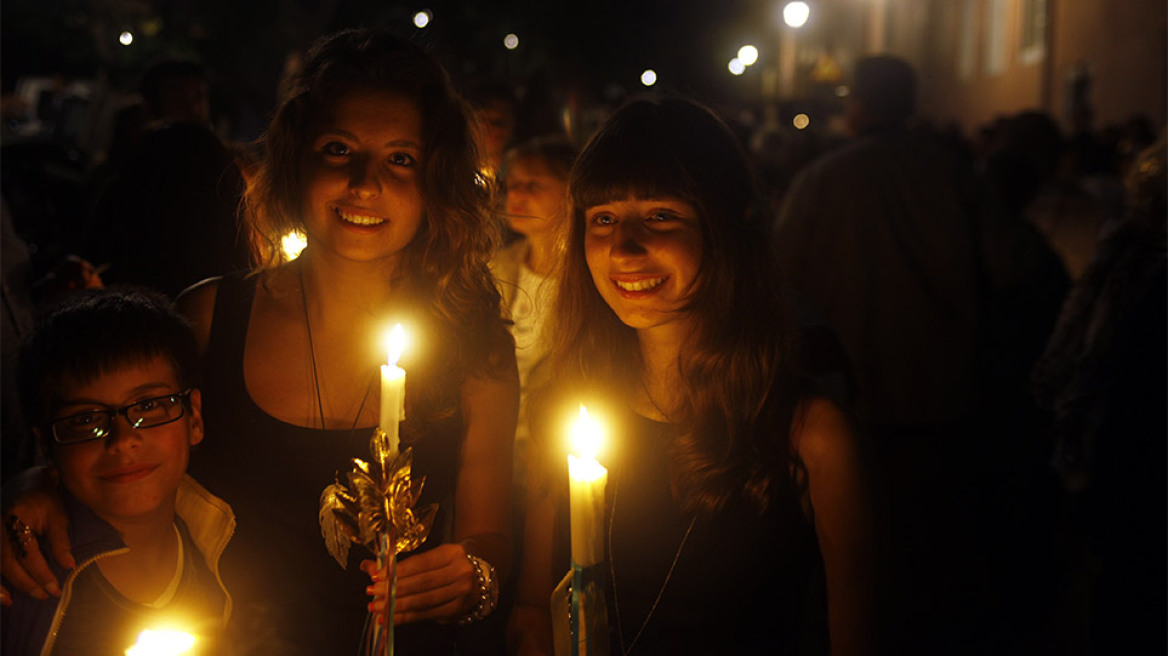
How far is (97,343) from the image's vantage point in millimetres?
2205

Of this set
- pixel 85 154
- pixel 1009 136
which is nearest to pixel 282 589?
pixel 1009 136

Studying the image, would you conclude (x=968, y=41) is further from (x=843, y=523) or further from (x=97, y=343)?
(x=97, y=343)

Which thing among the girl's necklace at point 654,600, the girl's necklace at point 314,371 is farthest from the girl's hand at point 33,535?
the girl's necklace at point 654,600

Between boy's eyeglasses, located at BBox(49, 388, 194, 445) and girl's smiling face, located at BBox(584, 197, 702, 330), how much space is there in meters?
0.96

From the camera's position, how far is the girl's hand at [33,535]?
204 centimetres

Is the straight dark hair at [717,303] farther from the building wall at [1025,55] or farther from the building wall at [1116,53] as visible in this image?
the building wall at [1025,55]

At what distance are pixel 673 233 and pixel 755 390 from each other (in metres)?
0.40

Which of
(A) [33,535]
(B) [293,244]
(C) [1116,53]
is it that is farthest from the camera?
(C) [1116,53]

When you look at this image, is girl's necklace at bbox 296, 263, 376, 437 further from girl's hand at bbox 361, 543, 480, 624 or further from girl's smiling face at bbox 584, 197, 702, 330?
girl's smiling face at bbox 584, 197, 702, 330

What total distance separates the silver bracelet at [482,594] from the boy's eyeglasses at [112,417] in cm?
72

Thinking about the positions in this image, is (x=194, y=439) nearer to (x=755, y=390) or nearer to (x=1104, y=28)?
(x=755, y=390)

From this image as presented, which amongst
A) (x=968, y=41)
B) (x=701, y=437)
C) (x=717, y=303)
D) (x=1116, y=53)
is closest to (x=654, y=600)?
(x=701, y=437)

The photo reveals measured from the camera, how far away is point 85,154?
32.1 ft

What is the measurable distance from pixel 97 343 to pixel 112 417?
16 cm
